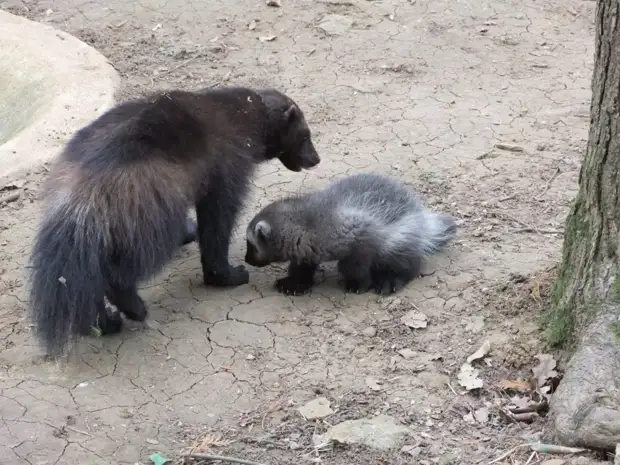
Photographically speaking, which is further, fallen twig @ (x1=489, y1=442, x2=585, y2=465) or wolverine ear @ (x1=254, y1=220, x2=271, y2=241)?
wolverine ear @ (x1=254, y1=220, x2=271, y2=241)

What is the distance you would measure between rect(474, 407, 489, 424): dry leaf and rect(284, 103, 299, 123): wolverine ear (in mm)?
2415

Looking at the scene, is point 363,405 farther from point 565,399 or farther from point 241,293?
point 241,293

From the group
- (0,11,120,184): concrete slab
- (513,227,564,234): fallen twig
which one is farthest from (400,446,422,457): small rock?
(0,11,120,184): concrete slab

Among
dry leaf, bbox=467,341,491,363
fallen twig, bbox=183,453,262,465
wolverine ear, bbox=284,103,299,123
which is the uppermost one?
wolverine ear, bbox=284,103,299,123

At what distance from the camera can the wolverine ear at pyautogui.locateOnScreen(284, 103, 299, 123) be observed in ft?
18.5

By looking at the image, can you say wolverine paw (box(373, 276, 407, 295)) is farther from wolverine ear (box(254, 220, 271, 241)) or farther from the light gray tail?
wolverine ear (box(254, 220, 271, 241))

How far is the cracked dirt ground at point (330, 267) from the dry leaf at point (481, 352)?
0.20 feet

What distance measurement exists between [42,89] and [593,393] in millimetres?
5665

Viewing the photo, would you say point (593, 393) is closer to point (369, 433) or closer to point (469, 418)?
point (469, 418)

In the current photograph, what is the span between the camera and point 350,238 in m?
5.20

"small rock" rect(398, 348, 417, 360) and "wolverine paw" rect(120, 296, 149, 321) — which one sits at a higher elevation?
"small rock" rect(398, 348, 417, 360)

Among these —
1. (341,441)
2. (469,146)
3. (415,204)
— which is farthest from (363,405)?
(469,146)

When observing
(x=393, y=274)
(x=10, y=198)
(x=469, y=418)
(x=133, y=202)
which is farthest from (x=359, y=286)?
(x=10, y=198)

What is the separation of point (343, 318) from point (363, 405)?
87 centimetres
